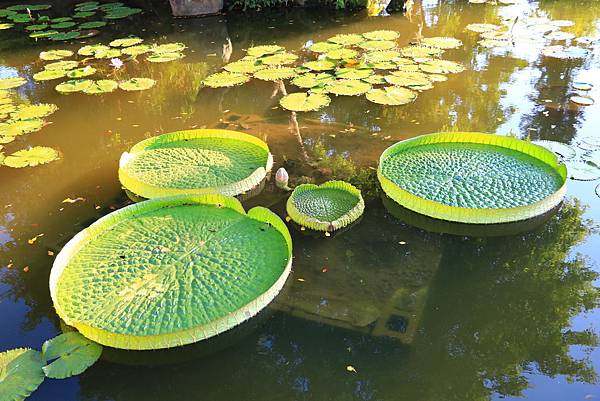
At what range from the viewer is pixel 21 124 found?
4488mm

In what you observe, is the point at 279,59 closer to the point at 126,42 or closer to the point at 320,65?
the point at 320,65

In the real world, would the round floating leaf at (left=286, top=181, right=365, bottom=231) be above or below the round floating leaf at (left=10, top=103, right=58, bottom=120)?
below

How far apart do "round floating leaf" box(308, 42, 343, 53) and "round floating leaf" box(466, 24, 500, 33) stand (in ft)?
6.01

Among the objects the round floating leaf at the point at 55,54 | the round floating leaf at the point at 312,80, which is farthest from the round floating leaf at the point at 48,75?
the round floating leaf at the point at 312,80

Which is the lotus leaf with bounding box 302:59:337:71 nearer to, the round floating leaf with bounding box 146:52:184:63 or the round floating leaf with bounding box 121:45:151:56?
the round floating leaf with bounding box 146:52:184:63

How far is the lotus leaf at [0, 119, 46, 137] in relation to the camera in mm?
4375

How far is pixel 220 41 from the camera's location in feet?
21.6

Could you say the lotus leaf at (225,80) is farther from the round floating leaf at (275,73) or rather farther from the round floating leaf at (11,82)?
the round floating leaf at (11,82)

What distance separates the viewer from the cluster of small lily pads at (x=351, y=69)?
4.68 m

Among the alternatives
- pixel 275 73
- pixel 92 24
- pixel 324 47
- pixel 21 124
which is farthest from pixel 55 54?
pixel 324 47

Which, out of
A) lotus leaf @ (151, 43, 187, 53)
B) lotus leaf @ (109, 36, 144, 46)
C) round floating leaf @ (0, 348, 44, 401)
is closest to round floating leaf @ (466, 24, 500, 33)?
lotus leaf @ (151, 43, 187, 53)

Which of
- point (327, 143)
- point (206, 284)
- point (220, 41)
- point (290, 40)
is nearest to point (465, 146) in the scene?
point (327, 143)

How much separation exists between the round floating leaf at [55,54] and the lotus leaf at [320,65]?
297cm

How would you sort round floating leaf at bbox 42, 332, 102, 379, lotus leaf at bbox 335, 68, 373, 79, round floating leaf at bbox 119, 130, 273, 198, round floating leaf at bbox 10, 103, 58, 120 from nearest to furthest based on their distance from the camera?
round floating leaf at bbox 42, 332, 102, 379, round floating leaf at bbox 119, 130, 273, 198, round floating leaf at bbox 10, 103, 58, 120, lotus leaf at bbox 335, 68, 373, 79
